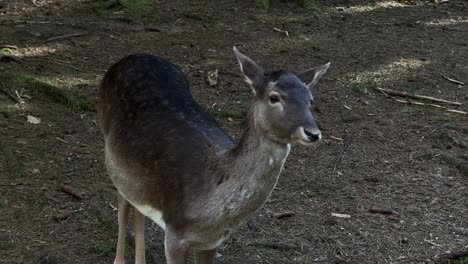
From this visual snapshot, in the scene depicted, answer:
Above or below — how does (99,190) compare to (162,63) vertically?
below

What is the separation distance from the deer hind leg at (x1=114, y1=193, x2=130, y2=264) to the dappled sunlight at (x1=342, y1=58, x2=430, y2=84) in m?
4.65

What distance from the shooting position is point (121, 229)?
505cm

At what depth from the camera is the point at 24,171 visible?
606 cm

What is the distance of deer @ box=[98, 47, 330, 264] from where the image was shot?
3.79m

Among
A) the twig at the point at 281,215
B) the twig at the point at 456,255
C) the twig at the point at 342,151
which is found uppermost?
the twig at the point at 456,255

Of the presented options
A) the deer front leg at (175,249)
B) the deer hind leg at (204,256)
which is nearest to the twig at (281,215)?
the deer hind leg at (204,256)

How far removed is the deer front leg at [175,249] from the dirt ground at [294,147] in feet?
3.58

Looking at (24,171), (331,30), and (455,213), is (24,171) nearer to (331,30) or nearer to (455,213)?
(455,213)

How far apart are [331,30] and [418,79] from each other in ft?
6.57

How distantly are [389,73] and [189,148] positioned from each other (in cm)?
564

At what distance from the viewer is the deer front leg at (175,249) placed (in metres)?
4.11

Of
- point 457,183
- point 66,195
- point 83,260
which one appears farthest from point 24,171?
point 457,183

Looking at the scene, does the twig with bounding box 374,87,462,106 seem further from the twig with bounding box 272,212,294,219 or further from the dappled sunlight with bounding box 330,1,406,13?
the dappled sunlight with bounding box 330,1,406,13

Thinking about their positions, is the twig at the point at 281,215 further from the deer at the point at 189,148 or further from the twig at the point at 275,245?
the deer at the point at 189,148
